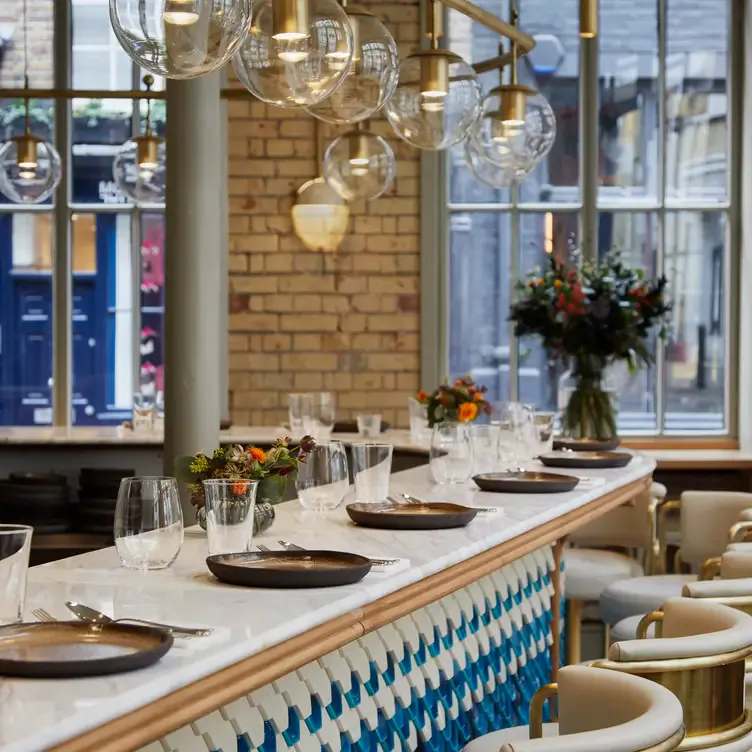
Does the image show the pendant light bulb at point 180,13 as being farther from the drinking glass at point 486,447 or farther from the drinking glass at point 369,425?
the drinking glass at point 369,425

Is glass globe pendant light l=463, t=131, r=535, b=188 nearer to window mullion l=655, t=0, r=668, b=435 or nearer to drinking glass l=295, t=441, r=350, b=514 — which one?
drinking glass l=295, t=441, r=350, b=514

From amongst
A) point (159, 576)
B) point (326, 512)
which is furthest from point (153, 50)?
point (326, 512)

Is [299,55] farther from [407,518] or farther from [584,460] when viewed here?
[584,460]

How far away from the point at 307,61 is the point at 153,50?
443mm

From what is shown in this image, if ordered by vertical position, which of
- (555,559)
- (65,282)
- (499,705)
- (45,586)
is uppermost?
(65,282)

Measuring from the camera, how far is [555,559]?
379 centimetres

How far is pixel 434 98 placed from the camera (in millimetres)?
3391

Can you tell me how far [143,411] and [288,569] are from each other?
4070 millimetres

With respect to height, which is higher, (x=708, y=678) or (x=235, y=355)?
(x=235, y=355)

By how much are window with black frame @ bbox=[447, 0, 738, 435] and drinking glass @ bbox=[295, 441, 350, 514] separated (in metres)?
4.96

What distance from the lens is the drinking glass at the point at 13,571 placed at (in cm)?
159

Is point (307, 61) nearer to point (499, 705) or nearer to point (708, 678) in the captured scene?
point (708, 678)

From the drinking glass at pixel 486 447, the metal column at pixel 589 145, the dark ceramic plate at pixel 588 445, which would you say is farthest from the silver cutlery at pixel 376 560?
the metal column at pixel 589 145

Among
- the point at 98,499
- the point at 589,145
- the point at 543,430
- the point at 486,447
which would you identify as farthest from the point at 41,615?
the point at 589,145
